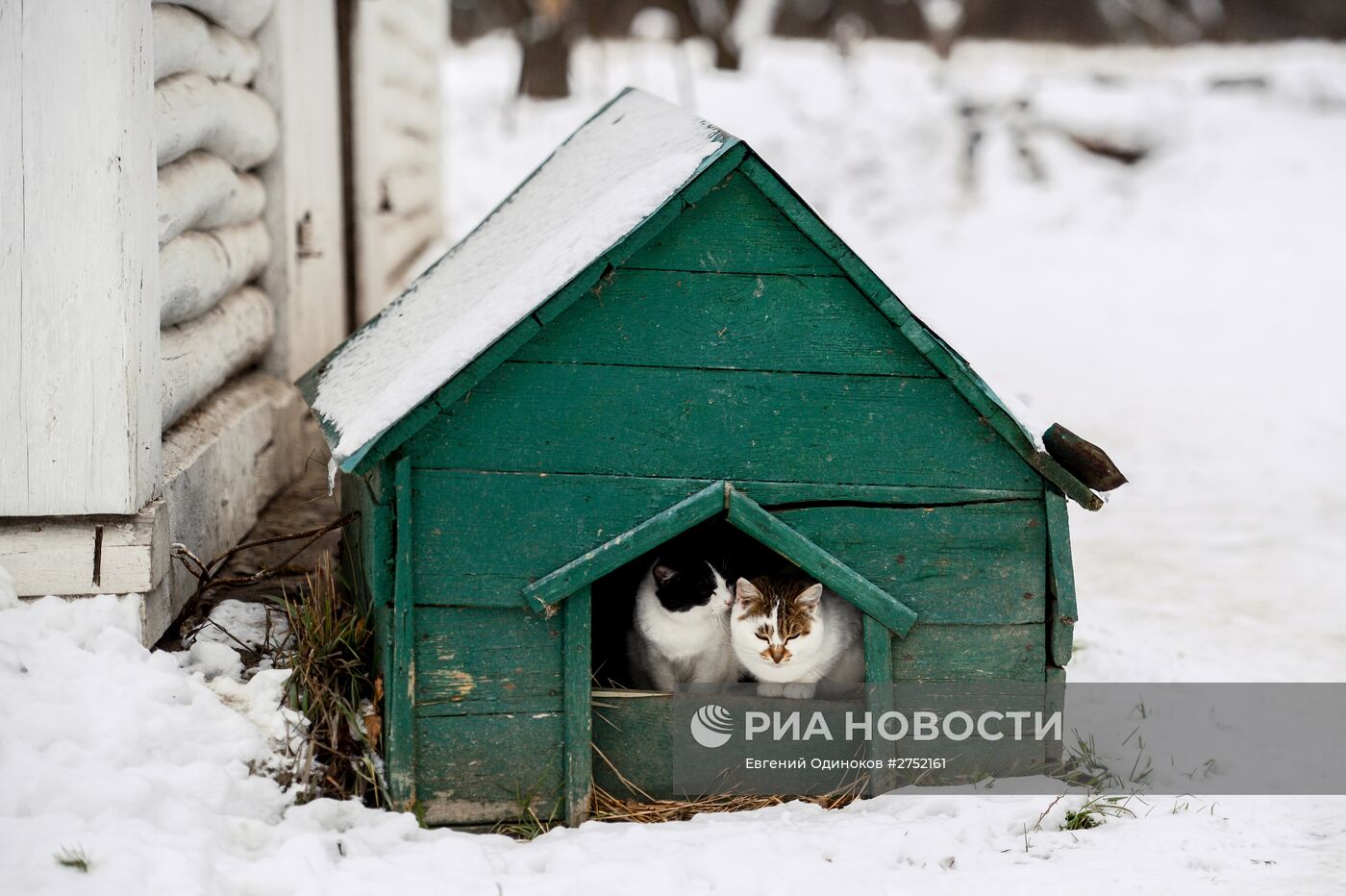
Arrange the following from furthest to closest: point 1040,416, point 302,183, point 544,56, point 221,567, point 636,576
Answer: point 544,56 → point 302,183 → point 1040,416 → point 636,576 → point 221,567

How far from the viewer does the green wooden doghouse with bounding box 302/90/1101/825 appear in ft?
10.5

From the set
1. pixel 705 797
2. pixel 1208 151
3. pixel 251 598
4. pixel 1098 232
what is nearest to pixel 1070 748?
pixel 705 797

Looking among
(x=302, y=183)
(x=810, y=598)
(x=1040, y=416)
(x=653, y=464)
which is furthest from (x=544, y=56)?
(x=653, y=464)

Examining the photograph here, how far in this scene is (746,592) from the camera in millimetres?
3646

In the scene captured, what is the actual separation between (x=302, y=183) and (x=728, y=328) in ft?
11.2

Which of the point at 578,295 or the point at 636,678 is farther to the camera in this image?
the point at 636,678

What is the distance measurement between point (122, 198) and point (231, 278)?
5.08 feet

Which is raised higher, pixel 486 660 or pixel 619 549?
pixel 619 549

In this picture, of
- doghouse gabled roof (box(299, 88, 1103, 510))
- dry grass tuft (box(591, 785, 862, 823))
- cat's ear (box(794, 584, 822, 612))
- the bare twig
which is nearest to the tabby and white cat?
cat's ear (box(794, 584, 822, 612))

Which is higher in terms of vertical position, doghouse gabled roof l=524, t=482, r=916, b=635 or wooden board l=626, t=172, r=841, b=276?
wooden board l=626, t=172, r=841, b=276

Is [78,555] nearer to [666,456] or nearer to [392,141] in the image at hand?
[666,456]

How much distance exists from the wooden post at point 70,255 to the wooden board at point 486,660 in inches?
33.9

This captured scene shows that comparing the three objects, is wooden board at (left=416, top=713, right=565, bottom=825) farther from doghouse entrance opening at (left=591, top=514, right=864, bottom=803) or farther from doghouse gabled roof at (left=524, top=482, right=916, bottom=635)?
doghouse gabled roof at (left=524, top=482, right=916, bottom=635)

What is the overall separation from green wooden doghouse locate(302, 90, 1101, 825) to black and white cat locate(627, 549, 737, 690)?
50cm
